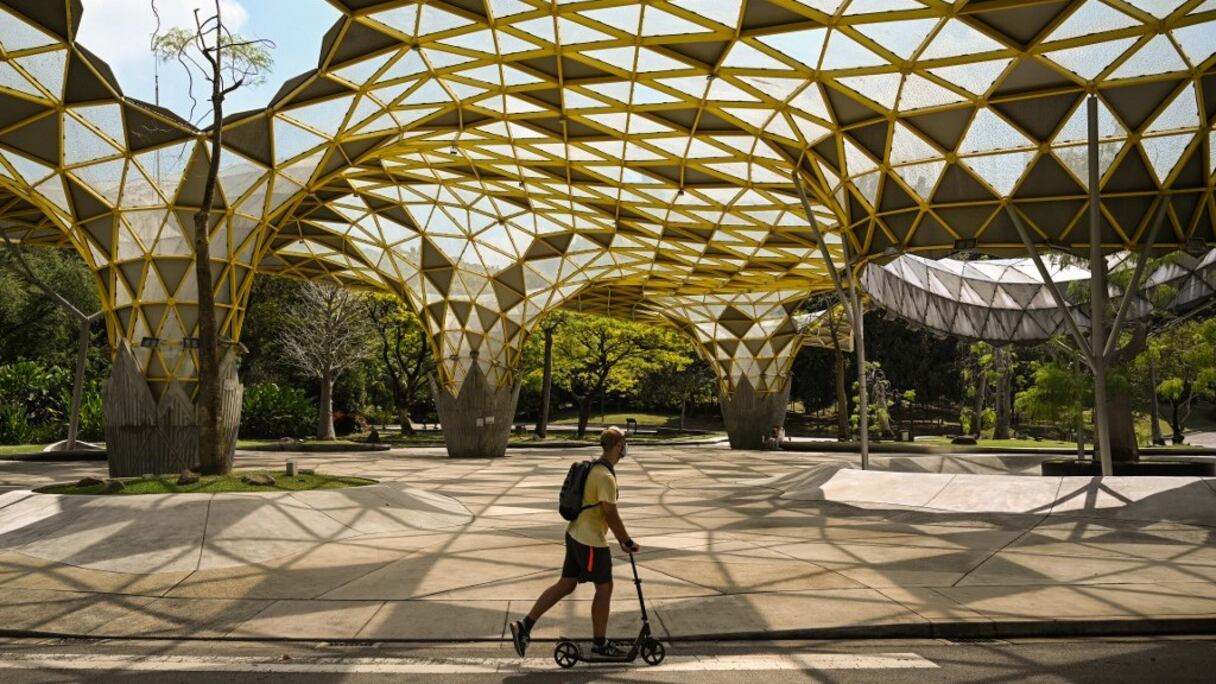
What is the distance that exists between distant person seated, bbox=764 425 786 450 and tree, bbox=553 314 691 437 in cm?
1168

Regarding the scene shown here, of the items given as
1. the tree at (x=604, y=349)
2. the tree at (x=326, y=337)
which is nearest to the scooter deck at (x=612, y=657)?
the tree at (x=326, y=337)

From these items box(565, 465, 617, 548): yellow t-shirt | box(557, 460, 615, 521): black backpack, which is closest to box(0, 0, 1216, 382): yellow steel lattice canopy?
box(557, 460, 615, 521): black backpack

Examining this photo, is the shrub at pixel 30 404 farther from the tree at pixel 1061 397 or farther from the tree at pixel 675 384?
the tree at pixel 1061 397

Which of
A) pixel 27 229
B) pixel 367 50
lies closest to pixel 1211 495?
pixel 367 50

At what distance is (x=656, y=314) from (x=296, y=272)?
1011 inches

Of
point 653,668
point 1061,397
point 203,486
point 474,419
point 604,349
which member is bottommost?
point 653,668

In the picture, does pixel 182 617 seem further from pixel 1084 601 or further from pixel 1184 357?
pixel 1184 357

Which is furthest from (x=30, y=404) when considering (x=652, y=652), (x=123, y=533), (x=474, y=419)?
(x=652, y=652)

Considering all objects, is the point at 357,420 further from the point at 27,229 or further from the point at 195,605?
the point at 195,605

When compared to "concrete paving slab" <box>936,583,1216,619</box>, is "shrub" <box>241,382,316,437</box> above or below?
above

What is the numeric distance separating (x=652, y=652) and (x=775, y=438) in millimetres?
46265

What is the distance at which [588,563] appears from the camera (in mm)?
7926

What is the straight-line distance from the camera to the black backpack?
25.9ft

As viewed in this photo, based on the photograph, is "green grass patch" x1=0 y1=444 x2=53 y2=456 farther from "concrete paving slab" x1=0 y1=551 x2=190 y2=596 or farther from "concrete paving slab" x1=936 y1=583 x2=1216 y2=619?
"concrete paving slab" x1=936 y1=583 x2=1216 y2=619
